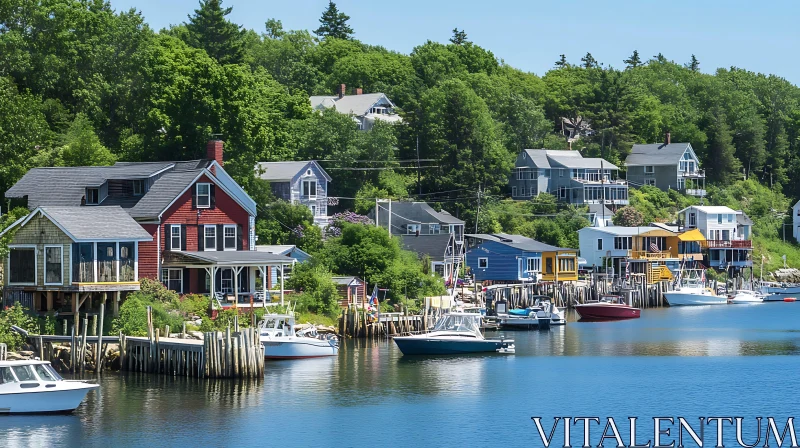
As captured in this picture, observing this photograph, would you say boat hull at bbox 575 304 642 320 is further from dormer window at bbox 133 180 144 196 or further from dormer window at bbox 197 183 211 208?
dormer window at bbox 133 180 144 196

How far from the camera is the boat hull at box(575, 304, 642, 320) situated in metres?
100

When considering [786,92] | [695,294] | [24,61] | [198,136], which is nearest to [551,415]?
[198,136]

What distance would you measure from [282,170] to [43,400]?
5929 cm

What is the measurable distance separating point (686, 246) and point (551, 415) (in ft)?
273

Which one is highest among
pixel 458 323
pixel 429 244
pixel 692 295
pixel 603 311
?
pixel 429 244

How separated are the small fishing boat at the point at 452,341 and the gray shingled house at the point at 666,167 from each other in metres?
85.8

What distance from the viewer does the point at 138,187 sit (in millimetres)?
75375

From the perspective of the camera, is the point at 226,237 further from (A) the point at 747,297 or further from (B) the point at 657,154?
(B) the point at 657,154

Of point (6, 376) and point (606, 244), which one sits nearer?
point (6, 376)

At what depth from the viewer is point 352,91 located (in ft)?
530

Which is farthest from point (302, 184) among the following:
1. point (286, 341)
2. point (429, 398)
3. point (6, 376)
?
point (6, 376)

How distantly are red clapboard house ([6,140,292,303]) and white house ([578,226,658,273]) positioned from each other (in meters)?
54.7

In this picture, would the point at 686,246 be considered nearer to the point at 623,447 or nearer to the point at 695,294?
the point at 695,294

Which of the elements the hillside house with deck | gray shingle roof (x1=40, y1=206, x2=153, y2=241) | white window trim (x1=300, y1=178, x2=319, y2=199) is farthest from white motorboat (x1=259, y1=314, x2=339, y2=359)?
white window trim (x1=300, y1=178, x2=319, y2=199)
